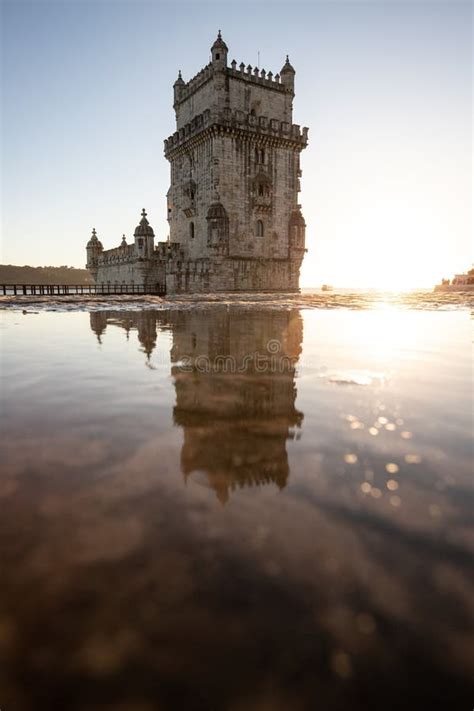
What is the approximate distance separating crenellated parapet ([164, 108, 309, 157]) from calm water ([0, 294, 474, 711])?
92.3 ft

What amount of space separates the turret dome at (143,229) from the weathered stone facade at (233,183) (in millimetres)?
77

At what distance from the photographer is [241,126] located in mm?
27391

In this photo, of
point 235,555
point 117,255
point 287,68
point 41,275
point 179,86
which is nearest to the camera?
point 235,555

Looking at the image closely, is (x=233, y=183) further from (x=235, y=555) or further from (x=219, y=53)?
(x=235, y=555)

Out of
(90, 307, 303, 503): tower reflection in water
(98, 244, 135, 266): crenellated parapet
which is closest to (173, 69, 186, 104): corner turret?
(98, 244, 135, 266): crenellated parapet

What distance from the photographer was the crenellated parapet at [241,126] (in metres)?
26.8

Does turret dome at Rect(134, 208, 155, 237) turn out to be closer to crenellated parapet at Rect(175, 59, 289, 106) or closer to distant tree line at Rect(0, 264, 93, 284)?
crenellated parapet at Rect(175, 59, 289, 106)

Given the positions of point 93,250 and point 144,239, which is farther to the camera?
point 93,250

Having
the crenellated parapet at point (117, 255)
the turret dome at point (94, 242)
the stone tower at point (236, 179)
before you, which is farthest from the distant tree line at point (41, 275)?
the stone tower at point (236, 179)

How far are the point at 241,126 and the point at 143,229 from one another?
10554mm

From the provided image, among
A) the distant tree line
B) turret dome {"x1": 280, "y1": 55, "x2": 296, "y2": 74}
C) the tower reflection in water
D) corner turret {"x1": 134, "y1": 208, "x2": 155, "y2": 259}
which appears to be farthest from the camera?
the distant tree line

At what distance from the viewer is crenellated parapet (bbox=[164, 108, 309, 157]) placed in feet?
88.1

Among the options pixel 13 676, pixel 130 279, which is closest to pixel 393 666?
pixel 13 676

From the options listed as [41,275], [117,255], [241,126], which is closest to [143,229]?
[117,255]
